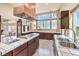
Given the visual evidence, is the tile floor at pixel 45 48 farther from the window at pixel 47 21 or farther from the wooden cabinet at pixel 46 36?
the window at pixel 47 21

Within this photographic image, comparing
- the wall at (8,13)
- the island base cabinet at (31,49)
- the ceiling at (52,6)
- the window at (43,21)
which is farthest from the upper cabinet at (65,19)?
the wall at (8,13)

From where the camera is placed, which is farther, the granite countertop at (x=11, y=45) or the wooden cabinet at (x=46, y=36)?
the wooden cabinet at (x=46, y=36)

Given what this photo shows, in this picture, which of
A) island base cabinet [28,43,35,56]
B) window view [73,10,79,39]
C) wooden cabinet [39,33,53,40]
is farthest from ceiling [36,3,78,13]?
island base cabinet [28,43,35,56]

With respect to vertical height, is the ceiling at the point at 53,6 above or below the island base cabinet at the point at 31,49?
above

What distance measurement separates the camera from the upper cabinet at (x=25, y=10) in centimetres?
162

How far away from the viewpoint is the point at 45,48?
1683 mm

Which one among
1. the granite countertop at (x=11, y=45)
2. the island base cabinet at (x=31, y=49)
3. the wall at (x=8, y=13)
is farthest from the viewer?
the island base cabinet at (x=31, y=49)

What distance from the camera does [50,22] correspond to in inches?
64.6

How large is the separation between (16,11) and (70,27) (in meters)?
0.83

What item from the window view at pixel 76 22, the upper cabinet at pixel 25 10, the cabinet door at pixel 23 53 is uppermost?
the upper cabinet at pixel 25 10

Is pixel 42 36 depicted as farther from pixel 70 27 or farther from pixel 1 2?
pixel 1 2

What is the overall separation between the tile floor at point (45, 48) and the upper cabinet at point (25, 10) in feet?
1.40

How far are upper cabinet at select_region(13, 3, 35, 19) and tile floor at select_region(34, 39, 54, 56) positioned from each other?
426mm

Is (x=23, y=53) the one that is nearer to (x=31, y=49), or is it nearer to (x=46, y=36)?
(x=31, y=49)
